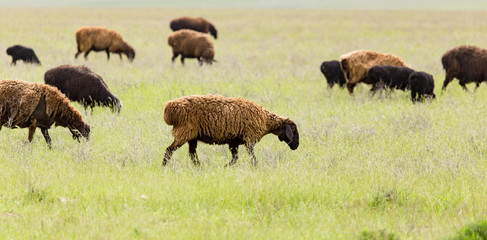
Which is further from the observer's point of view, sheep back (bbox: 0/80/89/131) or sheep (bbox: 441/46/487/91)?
sheep (bbox: 441/46/487/91)

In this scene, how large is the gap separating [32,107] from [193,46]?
11.9 meters

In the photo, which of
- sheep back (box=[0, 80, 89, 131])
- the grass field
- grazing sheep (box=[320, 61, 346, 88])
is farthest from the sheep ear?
grazing sheep (box=[320, 61, 346, 88])

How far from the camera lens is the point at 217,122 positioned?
6.79m

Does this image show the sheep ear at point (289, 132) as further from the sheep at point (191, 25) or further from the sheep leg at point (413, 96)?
the sheep at point (191, 25)

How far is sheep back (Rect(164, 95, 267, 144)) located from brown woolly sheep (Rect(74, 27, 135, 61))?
13.3 meters

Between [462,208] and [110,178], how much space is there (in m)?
3.68

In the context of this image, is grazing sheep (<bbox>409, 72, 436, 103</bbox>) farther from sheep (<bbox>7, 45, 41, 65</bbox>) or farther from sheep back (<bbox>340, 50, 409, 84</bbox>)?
sheep (<bbox>7, 45, 41, 65</bbox>)

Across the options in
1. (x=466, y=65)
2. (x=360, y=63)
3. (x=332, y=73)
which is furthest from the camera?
(x=332, y=73)

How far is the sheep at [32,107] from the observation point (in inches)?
294

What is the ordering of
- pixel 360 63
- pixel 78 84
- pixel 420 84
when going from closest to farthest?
pixel 78 84, pixel 420 84, pixel 360 63

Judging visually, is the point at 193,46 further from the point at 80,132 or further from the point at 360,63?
the point at 80,132

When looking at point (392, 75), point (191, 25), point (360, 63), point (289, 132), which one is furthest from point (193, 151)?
point (191, 25)

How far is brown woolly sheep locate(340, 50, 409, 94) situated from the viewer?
1326 centimetres

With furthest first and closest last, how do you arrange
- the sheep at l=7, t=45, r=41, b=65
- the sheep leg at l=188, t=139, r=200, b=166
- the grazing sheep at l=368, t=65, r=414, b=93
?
1. the sheep at l=7, t=45, r=41, b=65
2. the grazing sheep at l=368, t=65, r=414, b=93
3. the sheep leg at l=188, t=139, r=200, b=166
